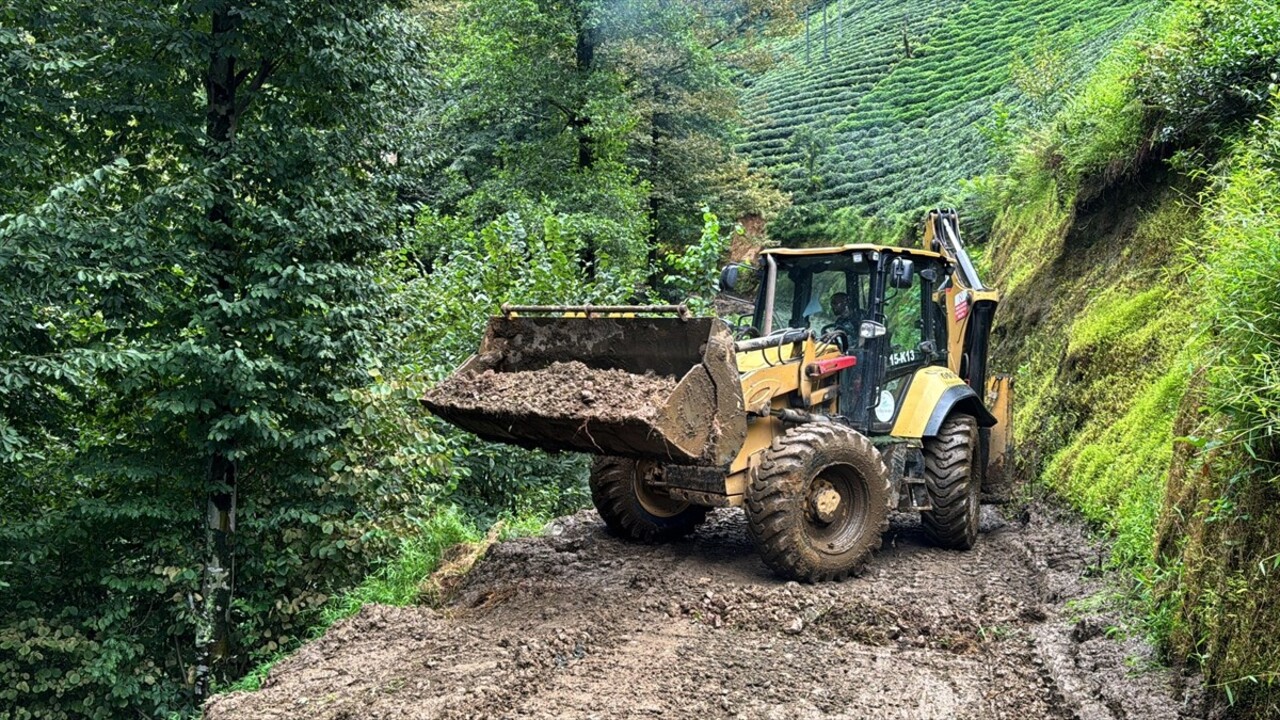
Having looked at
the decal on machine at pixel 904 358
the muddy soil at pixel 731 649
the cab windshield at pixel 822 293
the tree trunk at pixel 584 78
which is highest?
the tree trunk at pixel 584 78

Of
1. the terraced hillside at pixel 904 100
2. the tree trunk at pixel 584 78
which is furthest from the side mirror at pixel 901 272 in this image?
the terraced hillside at pixel 904 100

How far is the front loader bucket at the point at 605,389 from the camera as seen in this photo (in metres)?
5.95

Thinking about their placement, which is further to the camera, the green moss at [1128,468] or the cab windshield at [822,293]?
the cab windshield at [822,293]

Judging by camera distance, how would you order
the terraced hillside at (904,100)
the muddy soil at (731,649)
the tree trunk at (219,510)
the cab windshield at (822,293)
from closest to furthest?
the muddy soil at (731,649)
the tree trunk at (219,510)
the cab windshield at (822,293)
the terraced hillside at (904,100)

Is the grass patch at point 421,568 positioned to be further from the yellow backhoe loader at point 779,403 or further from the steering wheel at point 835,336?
the steering wheel at point 835,336

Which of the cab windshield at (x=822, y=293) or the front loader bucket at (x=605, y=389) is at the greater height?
the cab windshield at (x=822, y=293)

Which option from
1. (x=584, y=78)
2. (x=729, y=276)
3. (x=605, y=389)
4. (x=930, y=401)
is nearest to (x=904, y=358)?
(x=930, y=401)

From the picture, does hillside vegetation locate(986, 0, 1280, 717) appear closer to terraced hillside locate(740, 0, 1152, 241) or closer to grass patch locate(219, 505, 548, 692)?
grass patch locate(219, 505, 548, 692)

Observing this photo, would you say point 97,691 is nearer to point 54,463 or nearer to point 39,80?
point 54,463

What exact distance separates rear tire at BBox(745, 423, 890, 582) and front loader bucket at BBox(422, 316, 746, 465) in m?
0.37

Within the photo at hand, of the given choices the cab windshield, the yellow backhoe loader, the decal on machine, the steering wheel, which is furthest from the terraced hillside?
the steering wheel

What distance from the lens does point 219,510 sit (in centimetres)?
800

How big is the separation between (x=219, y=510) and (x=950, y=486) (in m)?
5.99


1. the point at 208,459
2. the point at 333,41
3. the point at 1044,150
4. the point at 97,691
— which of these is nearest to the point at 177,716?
the point at 97,691
